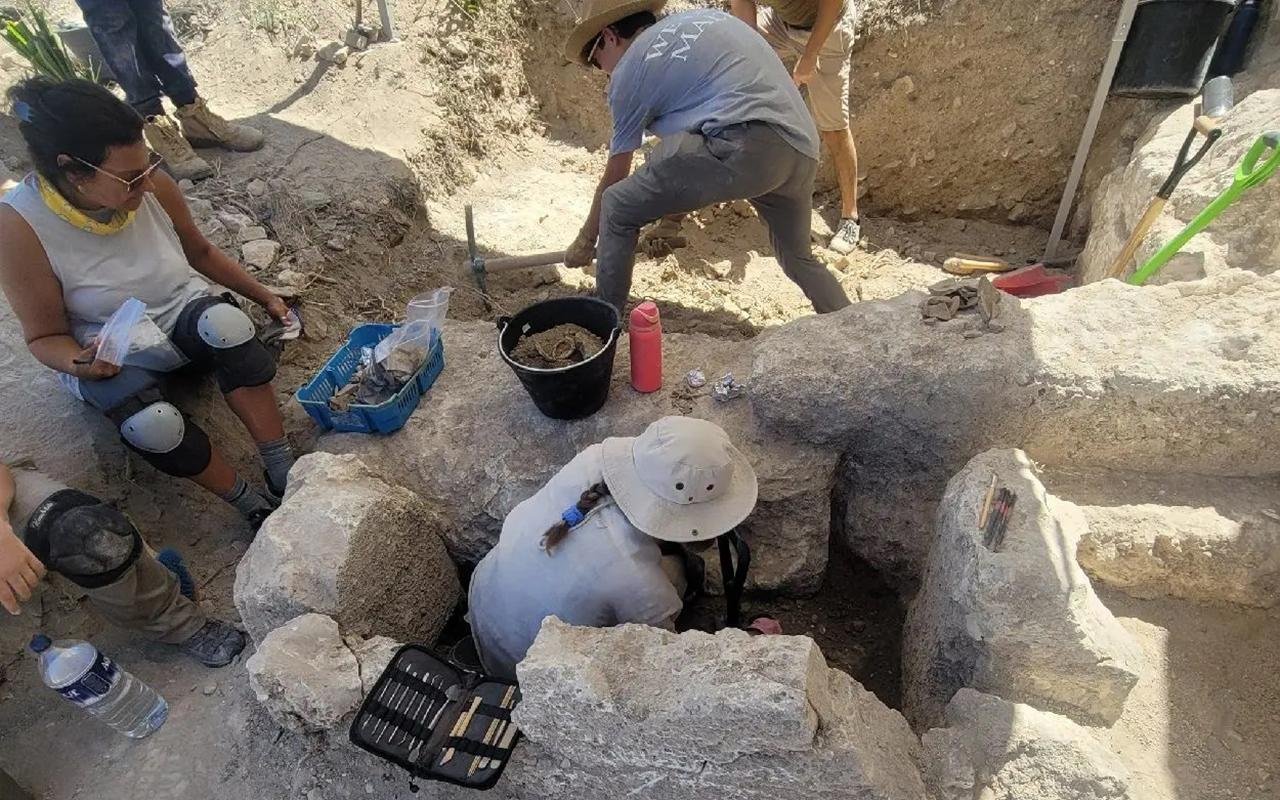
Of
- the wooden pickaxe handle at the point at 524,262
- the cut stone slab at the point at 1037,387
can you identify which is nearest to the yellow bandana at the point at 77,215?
the wooden pickaxe handle at the point at 524,262

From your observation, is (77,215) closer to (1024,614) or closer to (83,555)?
(83,555)

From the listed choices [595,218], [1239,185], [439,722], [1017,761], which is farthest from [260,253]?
[1239,185]

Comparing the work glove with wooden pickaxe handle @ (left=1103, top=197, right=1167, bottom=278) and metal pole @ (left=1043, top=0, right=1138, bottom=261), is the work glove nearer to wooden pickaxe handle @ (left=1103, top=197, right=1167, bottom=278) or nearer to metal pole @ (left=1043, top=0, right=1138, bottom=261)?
wooden pickaxe handle @ (left=1103, top=197, right=1167, bottom=278)

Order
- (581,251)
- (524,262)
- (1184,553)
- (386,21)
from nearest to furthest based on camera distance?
(1184,553) < (581,251) < (524,262) < (386,21)

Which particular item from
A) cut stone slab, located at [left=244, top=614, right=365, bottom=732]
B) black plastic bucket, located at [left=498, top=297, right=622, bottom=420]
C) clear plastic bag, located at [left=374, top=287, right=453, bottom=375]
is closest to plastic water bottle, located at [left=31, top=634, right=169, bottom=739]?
cut stone slab, located at [left=244, top=614, right=365, bottom=732]

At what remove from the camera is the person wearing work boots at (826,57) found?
406cm

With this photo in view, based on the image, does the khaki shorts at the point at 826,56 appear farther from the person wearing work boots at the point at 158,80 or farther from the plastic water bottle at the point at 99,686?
the plastic water bottle at the point at 99,686

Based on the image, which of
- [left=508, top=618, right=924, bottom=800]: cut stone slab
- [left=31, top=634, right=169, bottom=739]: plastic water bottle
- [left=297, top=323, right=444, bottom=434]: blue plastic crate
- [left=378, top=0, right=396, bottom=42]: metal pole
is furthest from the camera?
[left=378, top=0, right=396, bottom=42]: metal pole

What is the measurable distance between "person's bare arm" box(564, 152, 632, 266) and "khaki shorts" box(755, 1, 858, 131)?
5.54 ft

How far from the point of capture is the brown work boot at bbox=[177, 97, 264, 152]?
4152 millimetres

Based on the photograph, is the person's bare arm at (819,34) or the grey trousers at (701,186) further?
the person's bare arm at (819,34)

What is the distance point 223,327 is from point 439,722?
1.76 metres

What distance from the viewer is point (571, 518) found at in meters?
2.00

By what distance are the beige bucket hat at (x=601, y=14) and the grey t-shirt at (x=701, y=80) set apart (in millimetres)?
110
